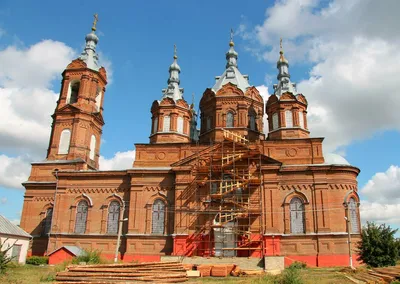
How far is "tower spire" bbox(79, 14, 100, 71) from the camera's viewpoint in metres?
34.9

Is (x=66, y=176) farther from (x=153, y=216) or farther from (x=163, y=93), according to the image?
(x=163, y=93)

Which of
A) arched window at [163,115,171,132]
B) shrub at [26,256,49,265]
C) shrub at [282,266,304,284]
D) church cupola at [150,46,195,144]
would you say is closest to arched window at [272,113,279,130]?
church cupola at [150,46,195,144]

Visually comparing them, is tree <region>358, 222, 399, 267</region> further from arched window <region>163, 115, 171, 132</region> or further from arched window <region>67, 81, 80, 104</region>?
arched window <region>67, 81, 80, 104</region>

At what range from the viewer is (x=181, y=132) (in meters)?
32.2

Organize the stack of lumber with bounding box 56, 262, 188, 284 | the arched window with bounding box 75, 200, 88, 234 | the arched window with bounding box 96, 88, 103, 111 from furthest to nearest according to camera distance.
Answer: the arched window with bounding box 96, 88, 103, 111, the arched window with bounding box 75, 200, 88, 234, the stack of lumber with bounding box 56, 262, 188, 284

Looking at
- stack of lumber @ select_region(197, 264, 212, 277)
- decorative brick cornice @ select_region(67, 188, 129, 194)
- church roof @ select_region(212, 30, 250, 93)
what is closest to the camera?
stack of lumber @ select_region(197, 264, 212, 277)

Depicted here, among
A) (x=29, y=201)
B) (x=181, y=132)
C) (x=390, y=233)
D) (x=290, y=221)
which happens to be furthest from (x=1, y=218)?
(x=390, y=233)

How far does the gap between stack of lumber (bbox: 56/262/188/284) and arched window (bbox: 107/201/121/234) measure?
493 inches

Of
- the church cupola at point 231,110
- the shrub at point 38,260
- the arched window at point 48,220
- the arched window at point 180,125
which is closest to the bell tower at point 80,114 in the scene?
the arched window at point 48,220

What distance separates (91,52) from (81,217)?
15.7m

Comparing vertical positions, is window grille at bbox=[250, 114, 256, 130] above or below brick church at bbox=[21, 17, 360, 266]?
above

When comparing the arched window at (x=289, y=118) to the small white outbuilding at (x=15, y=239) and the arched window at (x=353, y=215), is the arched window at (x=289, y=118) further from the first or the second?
the small white outbuilding at (x=15, y=239)

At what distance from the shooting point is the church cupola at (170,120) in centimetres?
3167

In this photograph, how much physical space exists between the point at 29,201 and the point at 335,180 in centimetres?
2372
